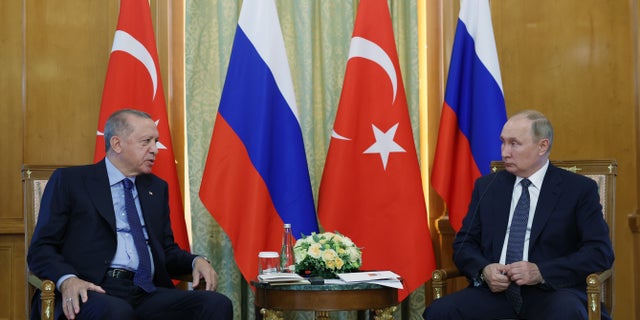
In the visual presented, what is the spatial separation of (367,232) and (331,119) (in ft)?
3.00

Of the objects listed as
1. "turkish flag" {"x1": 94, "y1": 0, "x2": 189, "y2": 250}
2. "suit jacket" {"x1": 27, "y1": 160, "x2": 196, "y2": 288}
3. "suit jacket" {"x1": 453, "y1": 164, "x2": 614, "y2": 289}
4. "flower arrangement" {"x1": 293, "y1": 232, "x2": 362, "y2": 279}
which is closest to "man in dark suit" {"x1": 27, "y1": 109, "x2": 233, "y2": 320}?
"suit jacket" {"x1": 27, "y1": 160, "x2": 196, "y2": 288}

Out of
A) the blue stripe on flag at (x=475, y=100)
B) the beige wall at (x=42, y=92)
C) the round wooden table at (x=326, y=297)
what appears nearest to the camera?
the round wooden table at (x=326, y=297)

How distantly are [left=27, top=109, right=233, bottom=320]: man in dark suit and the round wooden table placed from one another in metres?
0.23

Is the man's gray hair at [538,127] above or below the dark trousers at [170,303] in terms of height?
above

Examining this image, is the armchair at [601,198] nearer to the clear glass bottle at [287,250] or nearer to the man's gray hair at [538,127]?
the man's gray hair at [538,127]

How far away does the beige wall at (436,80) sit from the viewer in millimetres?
4844

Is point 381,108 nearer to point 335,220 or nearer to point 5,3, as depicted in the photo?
point 335,220

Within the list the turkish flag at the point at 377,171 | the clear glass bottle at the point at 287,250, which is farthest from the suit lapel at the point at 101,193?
the turkish flag at the point at 377,171

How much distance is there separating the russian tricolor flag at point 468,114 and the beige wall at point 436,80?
438 mm

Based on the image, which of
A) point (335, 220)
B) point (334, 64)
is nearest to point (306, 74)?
point (334, 64)

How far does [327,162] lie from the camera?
180 inches

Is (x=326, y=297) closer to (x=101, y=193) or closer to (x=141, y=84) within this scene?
(x=101, y=193)

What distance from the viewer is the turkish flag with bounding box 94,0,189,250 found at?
444cm

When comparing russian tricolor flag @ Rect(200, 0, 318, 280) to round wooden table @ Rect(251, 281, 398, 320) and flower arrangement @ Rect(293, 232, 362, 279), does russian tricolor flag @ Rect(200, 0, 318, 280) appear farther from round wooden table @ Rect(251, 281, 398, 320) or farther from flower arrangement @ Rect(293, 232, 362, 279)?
round wooden table @ Rect(251, 281, 398, 320)
